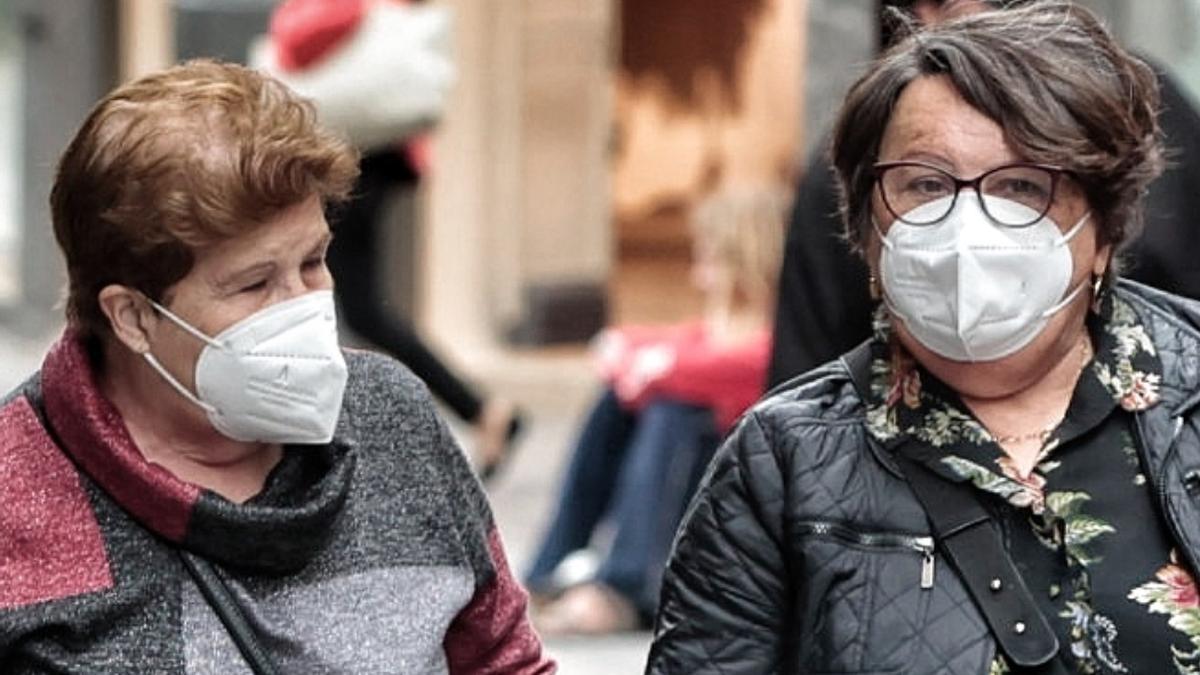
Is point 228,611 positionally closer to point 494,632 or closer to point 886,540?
point 494,632

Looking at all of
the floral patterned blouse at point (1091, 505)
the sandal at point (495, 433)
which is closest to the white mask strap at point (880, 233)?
the floral patterned blouse at point (1091, 505)

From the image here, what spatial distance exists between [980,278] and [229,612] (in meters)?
0.92

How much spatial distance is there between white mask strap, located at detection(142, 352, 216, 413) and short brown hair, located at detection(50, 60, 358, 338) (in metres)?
0.07

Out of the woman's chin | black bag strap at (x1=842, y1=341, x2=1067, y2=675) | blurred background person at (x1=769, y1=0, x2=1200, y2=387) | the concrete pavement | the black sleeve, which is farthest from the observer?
the concrete pavement

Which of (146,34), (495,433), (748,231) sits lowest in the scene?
(495,433)

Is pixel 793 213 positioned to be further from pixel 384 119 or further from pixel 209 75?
pixel 384 119

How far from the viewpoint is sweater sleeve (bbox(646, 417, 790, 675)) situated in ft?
12.1

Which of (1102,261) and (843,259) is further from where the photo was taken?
(843,259)

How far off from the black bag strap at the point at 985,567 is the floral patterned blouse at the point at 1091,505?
0.05 feet

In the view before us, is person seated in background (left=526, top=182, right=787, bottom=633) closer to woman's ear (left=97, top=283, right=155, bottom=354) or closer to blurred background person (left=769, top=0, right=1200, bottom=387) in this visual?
blurred background person (left=769, top=0, right=1200, bottom=387)

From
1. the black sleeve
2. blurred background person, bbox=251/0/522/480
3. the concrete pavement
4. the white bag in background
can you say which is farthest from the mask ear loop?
the concrete pavement

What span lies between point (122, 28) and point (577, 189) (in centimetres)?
211

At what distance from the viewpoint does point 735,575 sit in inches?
145

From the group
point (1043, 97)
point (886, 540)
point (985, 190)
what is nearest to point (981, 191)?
point (985, 190)
